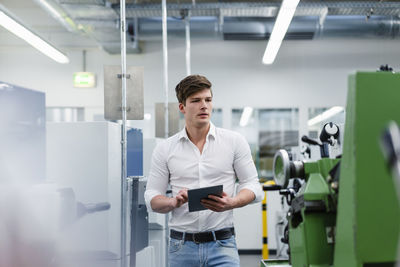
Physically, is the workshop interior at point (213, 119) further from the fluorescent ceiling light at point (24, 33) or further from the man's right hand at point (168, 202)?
the man's right hand at point (168, 202)

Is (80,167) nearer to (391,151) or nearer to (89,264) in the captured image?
(89,264)

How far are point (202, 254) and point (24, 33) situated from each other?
4.07 meters

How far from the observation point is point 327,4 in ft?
19.7

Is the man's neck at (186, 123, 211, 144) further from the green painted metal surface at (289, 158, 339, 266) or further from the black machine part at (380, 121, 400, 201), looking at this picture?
the black machine part at (380, 121, 400, 201)

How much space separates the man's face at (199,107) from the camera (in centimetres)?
188

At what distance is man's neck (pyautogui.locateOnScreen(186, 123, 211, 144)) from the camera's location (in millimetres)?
1930

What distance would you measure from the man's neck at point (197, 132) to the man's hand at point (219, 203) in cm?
28

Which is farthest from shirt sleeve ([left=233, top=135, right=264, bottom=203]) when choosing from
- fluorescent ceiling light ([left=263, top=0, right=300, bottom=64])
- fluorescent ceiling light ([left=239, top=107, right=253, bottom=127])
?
fluorescent ceiling light ([left=239, top=107, right=253, bottom=127])

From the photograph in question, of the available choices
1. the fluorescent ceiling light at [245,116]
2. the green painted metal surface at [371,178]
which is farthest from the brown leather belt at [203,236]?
the fluorescent ceiling light at [245,116]

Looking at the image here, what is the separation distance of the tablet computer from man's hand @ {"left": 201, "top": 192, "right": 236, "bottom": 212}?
2 centimetres

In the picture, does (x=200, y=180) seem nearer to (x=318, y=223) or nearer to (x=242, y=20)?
(x=318, y=223)

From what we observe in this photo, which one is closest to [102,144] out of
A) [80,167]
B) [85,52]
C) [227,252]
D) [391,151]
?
[80,167]

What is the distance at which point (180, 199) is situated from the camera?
69.9 inches

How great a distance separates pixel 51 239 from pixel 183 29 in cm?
509
